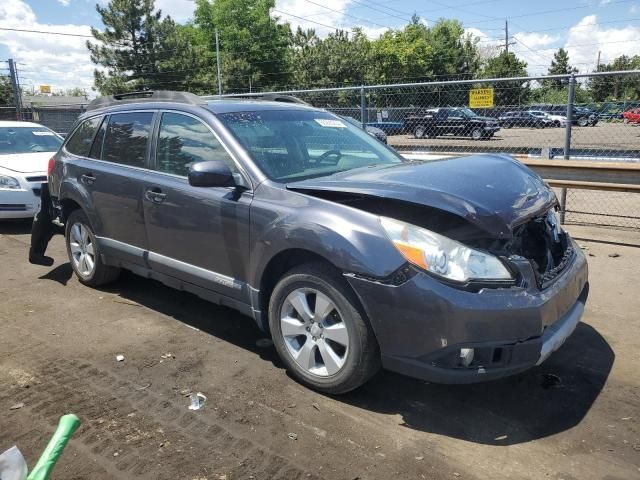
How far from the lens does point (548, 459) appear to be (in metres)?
2.71

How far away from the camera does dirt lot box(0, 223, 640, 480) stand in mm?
2703

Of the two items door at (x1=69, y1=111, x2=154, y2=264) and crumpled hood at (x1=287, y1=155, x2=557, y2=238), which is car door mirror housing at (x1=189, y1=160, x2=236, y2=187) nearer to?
crumpled hood at (x1=287, y1=155, x2=557, y2=238)

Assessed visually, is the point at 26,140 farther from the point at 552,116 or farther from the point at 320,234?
the point at 552,116

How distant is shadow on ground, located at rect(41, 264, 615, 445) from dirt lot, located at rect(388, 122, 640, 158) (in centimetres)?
567

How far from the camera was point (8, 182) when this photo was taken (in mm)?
7957

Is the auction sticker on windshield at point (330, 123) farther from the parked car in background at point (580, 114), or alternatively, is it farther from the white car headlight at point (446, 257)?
the parked car in background at point (580, 114)

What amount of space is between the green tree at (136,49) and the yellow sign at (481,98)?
39.0 meters

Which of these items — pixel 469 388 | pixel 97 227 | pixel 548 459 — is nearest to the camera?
pixel 548 459

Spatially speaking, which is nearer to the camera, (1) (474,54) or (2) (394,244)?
(2) (394,244)

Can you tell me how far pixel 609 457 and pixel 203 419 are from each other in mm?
2116

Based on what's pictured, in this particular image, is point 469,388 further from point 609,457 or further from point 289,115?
point 289,115

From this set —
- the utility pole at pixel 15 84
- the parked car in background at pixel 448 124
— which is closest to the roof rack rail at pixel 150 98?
the parked car in background at pixel 448 124

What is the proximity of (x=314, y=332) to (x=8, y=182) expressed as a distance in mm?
6603

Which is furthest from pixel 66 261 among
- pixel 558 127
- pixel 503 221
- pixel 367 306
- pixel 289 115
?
pixel 558 127
